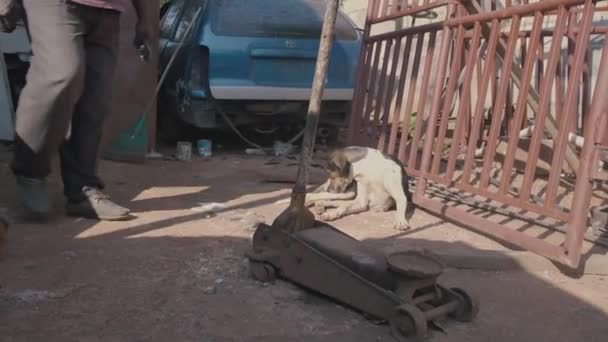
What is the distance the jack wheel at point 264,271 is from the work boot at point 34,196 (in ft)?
4.29

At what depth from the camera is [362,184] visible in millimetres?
4203

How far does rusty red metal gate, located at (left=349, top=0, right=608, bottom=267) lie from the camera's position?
3098 mm

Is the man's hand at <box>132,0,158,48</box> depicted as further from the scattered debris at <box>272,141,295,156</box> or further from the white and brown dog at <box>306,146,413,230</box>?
the scattered debris at <box>272,141,295,156</box>

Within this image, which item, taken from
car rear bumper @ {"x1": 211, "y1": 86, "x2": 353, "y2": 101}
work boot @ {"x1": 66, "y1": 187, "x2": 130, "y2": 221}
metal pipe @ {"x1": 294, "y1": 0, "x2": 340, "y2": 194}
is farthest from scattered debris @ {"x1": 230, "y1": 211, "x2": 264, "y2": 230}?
car rear bumper @ {"x1": 211, "y1": 86, "x2": 353, "y2": 101}

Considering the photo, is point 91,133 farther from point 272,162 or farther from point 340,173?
point 272,162

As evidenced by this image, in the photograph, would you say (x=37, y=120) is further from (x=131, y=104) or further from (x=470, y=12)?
(x=470, y=12)

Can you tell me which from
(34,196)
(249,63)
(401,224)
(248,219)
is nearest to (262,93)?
(249,63)

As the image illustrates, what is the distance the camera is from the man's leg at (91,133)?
3.37 metres

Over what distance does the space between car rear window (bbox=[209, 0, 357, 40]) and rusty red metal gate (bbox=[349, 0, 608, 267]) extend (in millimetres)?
988

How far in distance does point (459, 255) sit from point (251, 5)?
3865mm

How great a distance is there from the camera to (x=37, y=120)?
3.07m

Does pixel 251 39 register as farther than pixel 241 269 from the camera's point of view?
Yes

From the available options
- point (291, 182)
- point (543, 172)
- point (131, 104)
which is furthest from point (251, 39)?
point (543, 172)

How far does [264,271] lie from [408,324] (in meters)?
0.70
